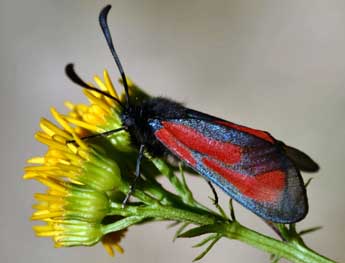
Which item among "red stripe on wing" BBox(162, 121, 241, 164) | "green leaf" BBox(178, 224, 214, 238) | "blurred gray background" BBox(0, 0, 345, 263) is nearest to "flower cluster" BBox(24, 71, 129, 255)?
"red stripe on wing" BBox(162, 121, 241, 164)

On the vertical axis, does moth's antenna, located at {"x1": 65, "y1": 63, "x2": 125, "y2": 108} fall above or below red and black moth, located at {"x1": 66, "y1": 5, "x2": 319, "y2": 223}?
above

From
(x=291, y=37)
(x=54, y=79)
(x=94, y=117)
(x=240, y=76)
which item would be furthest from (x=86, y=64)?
(x=94, y=117)

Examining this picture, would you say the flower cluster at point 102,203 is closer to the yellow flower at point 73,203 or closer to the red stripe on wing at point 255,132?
the yellow flower at point 73,203

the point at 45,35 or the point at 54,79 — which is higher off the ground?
the point at 45,35

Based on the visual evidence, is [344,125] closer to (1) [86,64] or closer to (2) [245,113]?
(2) [245,113]

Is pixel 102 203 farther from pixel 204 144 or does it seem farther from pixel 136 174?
pixel 204 144

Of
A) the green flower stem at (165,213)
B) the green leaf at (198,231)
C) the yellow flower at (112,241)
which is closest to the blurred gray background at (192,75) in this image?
the yellow flower at (112,241)

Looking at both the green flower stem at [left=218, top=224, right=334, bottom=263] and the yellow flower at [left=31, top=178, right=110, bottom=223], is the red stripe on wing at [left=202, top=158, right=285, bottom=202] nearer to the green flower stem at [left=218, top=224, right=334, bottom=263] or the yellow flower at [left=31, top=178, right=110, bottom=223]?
the green flower stem at [left=218, top=224, right=334, bottom=263]

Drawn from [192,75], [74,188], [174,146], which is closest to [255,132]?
[174,146]
